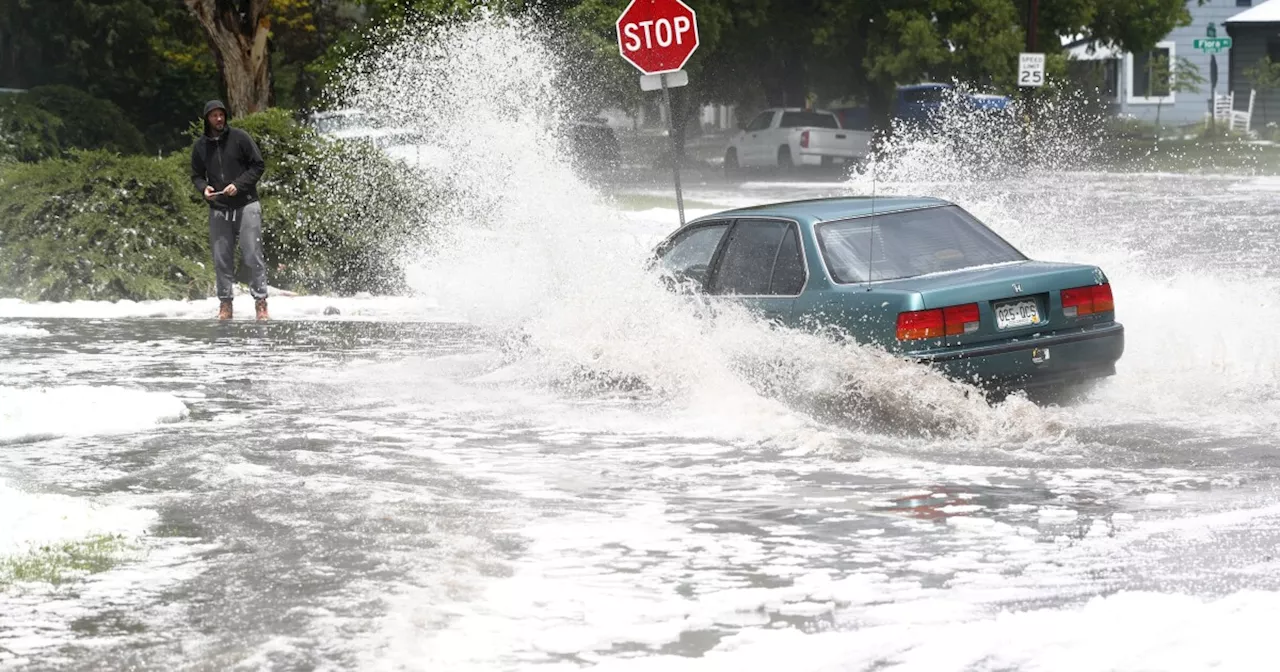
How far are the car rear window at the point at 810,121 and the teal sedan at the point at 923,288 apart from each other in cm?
3161

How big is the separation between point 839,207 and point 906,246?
61 centimetres

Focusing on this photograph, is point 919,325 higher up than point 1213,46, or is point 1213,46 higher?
point 1213,46

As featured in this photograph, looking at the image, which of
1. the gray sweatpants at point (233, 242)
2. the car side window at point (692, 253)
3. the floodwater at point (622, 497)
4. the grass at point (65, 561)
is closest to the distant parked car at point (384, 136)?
the gray sweatpants at point (233, 242)

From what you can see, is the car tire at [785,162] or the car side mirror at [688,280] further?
the car tire at [785,162]

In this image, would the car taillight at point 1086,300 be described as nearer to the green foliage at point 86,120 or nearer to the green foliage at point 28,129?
the green foliage at point 28,129

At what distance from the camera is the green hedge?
58.0 ft

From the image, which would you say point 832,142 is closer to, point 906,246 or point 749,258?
point 749,258

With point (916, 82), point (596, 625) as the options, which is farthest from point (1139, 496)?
point (916, 82)

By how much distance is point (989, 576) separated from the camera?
6344 mm

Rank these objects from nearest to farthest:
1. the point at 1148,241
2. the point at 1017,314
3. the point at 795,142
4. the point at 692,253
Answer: the point at 1017,314
the point at 692,253
the point at 1148,241
the point at 795,142

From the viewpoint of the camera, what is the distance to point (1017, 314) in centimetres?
963

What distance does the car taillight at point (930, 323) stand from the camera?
9359 millimetres

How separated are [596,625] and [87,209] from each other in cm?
1307

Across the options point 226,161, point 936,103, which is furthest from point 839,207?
point 936,103
